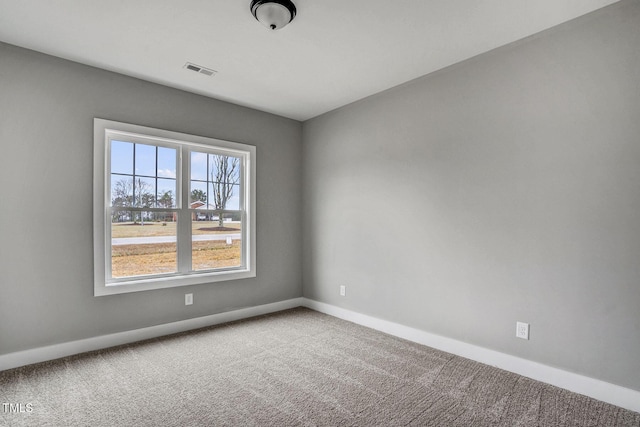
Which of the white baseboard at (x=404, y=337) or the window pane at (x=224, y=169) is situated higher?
the window pane at (x=224, y=169)

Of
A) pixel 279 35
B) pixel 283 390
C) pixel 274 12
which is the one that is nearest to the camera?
pixel 274 12

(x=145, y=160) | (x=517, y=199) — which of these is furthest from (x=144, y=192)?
(x=517, y=199)

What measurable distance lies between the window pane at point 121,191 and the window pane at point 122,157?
0.07m

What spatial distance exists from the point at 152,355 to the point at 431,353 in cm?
256

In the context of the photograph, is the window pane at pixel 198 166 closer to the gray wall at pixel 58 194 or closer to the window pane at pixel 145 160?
the gray wall at pixel 58 194

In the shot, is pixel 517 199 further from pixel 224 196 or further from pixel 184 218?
pixel 184 218

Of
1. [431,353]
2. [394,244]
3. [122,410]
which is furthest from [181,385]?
[394,244]

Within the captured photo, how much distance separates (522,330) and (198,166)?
3.64m

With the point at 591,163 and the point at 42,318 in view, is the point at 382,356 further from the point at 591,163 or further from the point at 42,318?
the point at 42,318

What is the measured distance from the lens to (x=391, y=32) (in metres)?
2.53

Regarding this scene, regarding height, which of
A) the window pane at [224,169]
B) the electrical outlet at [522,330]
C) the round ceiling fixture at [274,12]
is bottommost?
the electrical outlet at [522,330]

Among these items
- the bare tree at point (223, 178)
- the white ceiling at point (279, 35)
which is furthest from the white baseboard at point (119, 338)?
the white ceiling at point (279, 35)

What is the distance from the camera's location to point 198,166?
12.6 feet

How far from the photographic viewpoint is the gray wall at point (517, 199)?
218 centimetres
